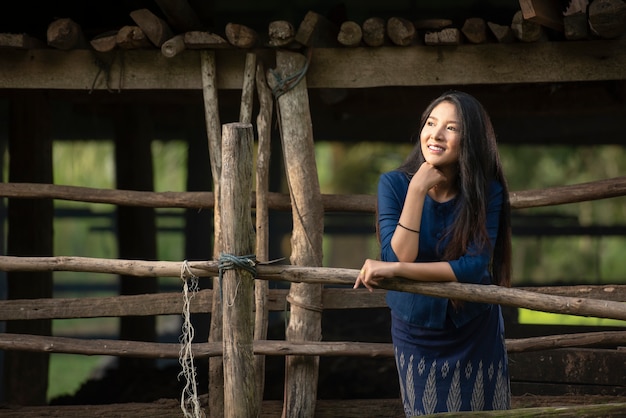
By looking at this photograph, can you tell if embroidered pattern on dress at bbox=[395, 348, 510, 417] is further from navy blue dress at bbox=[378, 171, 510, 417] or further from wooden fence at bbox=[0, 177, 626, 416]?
wooden fence at bbox=[0, 177, 626, 416]

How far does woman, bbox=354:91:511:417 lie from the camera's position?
312 centimetres

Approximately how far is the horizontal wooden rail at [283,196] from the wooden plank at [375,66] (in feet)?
1.98

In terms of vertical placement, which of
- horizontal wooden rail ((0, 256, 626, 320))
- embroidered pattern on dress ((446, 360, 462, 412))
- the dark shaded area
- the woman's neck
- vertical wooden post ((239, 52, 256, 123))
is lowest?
the dark shaded area

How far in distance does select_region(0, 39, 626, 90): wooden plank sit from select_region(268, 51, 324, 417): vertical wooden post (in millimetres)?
152

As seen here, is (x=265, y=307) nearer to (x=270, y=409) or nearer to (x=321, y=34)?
(x=270, y=409)

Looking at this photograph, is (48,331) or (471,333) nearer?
(471,333)

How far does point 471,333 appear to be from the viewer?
320 cm

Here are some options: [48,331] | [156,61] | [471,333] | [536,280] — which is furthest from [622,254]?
[471,333]

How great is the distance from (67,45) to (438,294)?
2.70 meters

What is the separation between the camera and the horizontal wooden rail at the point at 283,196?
515 cm

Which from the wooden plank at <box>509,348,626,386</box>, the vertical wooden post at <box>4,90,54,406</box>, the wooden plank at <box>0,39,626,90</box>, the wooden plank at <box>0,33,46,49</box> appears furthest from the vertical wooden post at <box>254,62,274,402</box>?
the vertical wooden post at <box>4,90,54,406</box>

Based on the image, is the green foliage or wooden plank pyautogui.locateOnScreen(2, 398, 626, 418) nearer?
wooden plank pyautogui.locateOnScreen(2, 398, 626, 418)

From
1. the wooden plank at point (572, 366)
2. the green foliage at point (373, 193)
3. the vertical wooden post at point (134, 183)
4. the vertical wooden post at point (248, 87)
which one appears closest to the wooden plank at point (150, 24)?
the vertical wooden post at point (248, 87)

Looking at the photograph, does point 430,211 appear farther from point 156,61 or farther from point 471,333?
point 156,61
